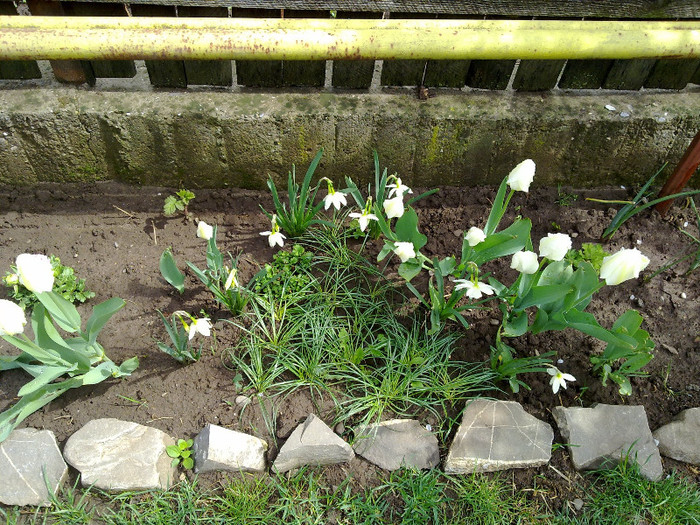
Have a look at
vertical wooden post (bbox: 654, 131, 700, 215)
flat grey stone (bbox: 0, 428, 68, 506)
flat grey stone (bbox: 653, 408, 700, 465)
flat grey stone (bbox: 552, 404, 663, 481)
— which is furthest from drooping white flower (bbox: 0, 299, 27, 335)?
vertical wooden post (bbox: 654, 131, 700, 215)

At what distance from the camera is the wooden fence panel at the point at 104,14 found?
237 centimetres

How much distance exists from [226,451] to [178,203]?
3.89ft

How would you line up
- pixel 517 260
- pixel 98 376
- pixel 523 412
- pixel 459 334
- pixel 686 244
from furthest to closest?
pixel 686 244, pixel 459 334, pixel 523 412, pixel 98 376, pixel 517 260

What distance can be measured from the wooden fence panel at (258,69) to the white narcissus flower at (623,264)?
5.18 feet

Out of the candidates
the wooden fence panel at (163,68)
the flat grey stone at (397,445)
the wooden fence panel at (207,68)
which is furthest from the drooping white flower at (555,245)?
the wooden fence panel at (163,68)

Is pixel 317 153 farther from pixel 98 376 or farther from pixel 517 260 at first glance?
pixel 98 376

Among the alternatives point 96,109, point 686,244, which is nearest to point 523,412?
point 686,244

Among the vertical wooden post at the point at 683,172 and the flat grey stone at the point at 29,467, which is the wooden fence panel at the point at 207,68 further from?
the vertical wooden post at the point at 683,172

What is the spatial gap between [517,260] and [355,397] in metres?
0.85

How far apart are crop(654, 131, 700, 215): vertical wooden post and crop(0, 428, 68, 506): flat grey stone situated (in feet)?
→ 9.07

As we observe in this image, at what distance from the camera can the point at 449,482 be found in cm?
211

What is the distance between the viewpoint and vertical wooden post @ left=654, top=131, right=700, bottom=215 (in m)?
2.49

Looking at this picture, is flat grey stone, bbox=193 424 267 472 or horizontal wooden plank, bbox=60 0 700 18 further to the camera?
horizontal wooden plank, bbox=60 0 700 18

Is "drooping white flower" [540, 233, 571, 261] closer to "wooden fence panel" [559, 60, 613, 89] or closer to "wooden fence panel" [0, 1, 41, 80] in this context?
"wooden fence panel" [559, 60, 613, 89]
